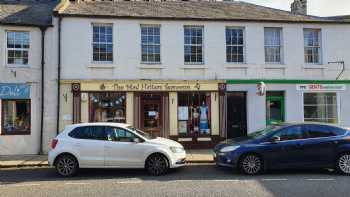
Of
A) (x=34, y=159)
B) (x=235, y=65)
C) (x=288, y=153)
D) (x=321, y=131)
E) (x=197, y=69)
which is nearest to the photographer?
(x=288, y=153)

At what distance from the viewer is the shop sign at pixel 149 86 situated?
46.8 feet

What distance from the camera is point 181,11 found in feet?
51.5

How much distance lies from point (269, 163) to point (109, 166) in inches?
194

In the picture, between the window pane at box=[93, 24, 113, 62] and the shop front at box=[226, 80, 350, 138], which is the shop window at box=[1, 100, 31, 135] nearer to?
the window pane at box=[93, 24, 113, 62]

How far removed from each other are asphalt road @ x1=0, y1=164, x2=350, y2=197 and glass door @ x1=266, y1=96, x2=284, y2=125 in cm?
556

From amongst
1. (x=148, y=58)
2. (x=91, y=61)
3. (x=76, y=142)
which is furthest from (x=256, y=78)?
(x=76, y=142)

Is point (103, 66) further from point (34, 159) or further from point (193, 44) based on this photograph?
point (34, 159)

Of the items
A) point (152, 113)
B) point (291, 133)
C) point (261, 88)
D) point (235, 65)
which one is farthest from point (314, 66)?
point (152, 113)

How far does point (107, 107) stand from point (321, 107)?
10556 mm

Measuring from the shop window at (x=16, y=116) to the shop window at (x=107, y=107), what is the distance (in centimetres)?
282

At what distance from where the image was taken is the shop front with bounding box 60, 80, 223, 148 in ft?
46.6

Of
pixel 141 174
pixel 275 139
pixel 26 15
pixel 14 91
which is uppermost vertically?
pixel 26 15

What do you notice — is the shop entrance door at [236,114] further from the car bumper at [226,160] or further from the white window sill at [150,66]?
the car bumper at [226,160]

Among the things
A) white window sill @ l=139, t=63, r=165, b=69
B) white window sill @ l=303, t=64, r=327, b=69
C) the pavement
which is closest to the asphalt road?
the pavement
